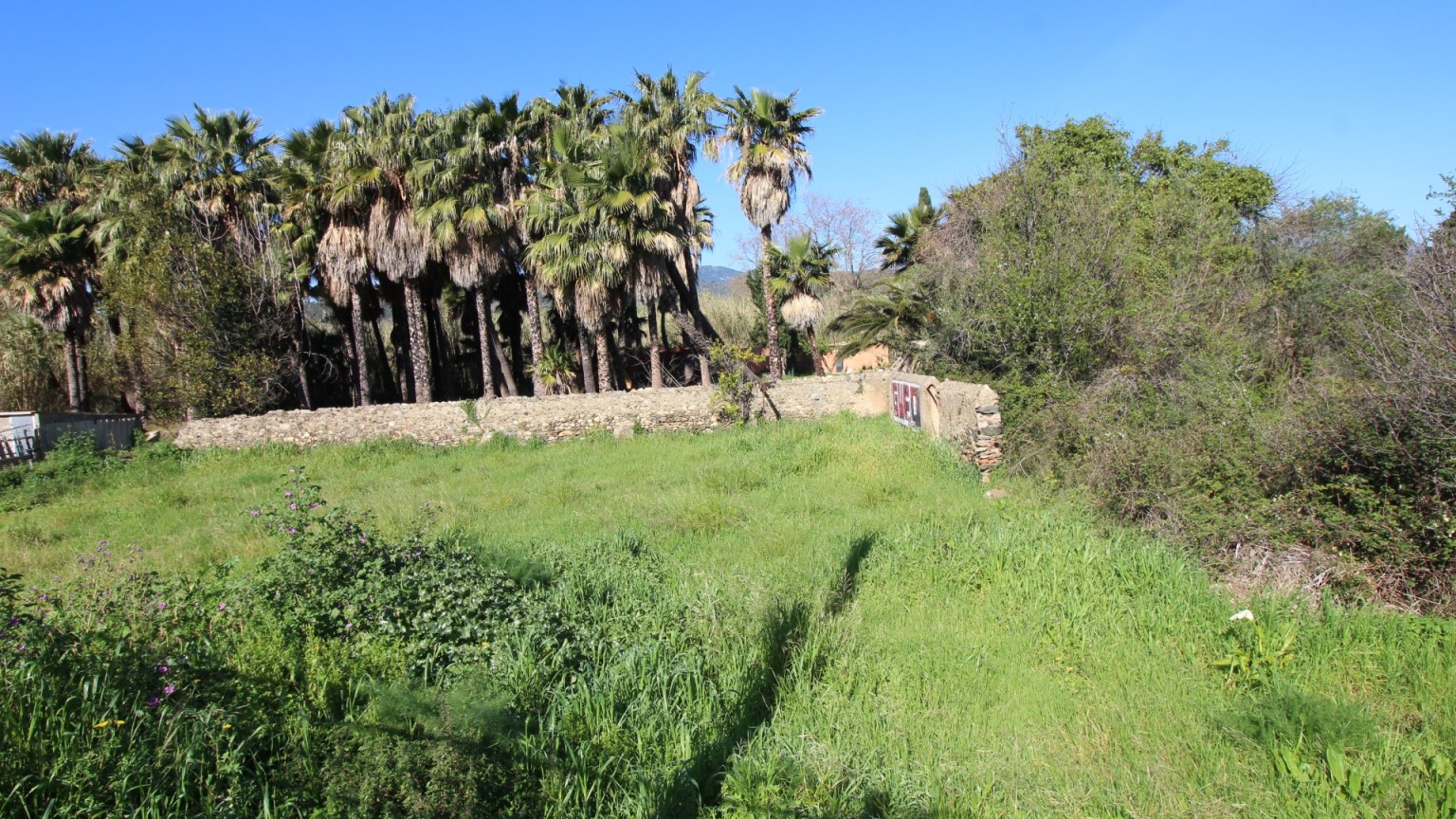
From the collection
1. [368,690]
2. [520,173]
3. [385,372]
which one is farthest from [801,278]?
[368,690]

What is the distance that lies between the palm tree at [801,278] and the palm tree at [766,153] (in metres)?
2.03

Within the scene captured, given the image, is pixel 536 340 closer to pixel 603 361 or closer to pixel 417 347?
pixel 603 361

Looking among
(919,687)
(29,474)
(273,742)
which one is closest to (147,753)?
(273,742)

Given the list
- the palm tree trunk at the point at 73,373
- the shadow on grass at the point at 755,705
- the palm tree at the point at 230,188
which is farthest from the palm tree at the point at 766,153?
the palm tree trunk at the point at 73,373

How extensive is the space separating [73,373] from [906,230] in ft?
101

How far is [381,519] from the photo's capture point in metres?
10.9

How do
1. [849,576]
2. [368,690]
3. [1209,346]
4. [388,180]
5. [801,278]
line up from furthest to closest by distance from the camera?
[801,278] → [388,180] → [1209,346] → [849,576] → [368,690]

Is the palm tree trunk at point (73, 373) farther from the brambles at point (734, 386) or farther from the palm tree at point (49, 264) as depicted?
the brambles at point (734, 386)

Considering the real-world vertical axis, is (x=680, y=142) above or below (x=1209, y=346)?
above

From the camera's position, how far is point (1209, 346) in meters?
13.7

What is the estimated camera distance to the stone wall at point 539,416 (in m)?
20.3

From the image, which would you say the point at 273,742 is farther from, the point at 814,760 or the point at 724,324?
the point at 724,324

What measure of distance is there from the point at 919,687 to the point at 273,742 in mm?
A: 3784

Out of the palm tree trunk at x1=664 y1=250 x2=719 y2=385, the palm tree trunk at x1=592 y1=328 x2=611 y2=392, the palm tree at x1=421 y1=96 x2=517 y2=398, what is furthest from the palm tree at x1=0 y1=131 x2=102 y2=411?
the palm tree trunk at x1=664 y1=250 x2=719 y2=385
